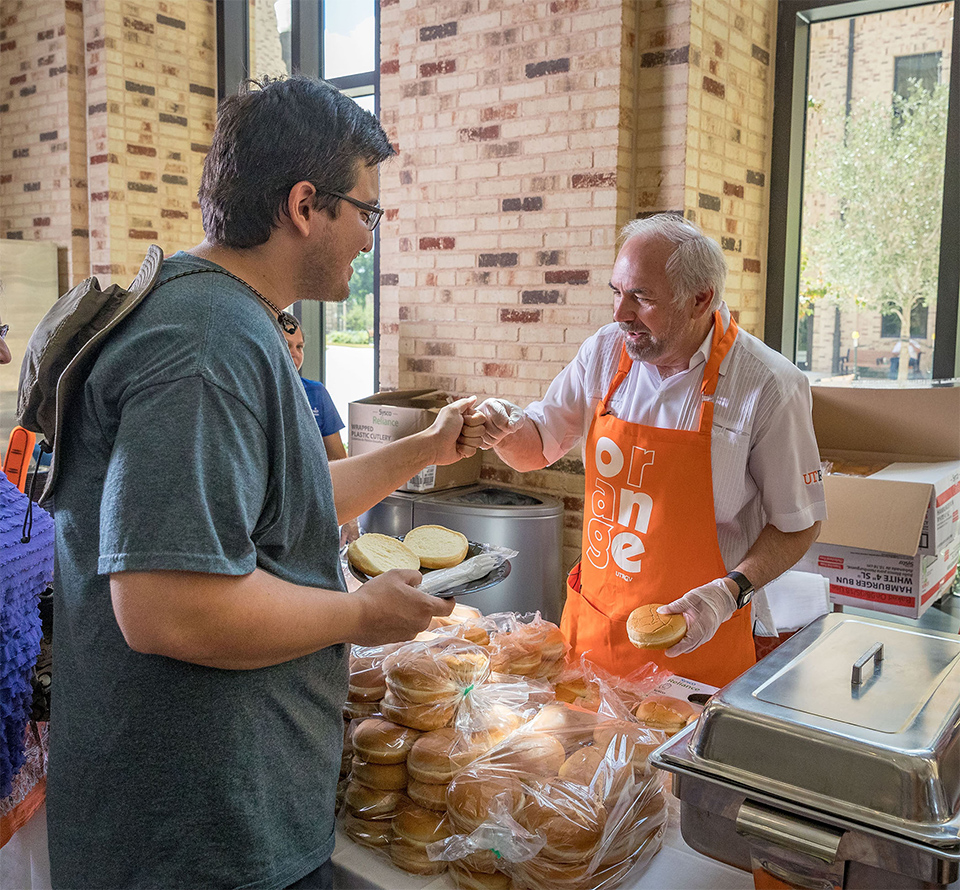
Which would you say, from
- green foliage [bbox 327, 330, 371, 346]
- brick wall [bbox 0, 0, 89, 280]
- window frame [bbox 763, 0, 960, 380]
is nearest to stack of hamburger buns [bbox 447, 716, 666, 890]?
window frame [bbox 763, 0, 960, 380]

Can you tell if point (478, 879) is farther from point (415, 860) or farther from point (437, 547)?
point (437, 547)

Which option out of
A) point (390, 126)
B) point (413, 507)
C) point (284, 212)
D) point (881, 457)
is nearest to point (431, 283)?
point (390, 126)

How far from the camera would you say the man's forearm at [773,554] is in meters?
2.01

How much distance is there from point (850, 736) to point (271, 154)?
0.98m

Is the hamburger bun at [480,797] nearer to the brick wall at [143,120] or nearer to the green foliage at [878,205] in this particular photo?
the green foliage at [878,205]

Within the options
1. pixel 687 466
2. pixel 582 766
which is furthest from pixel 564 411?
pixel 582 766

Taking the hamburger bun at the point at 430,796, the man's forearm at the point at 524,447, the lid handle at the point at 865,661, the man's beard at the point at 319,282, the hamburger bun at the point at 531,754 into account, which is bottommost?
the hamburger bun at the point at 430,796

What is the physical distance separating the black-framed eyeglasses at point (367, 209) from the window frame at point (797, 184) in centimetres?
312

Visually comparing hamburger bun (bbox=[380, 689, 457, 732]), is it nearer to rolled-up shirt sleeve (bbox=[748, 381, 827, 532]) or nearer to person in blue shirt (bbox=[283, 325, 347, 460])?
rolled-up shirt sleeve (bbox=[748, 381, 827, 532])

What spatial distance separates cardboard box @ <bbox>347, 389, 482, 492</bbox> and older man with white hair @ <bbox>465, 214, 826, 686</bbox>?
1.24 meters

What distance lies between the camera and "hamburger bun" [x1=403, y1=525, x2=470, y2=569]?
158 cm

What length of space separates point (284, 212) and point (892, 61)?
12.8ft

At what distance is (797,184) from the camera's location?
397 cm

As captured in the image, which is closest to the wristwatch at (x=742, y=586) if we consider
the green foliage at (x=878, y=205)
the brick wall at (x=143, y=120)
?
the green foliage at (x=878, y=205)
